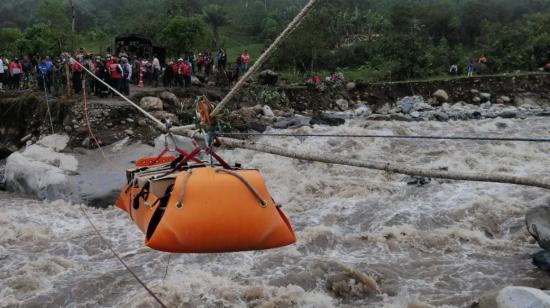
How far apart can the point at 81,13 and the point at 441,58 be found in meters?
44.2

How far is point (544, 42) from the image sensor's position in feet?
92.1

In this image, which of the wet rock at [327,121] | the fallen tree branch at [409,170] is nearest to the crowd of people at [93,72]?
the wet rock at [327,121]

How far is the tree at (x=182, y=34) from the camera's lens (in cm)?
2772

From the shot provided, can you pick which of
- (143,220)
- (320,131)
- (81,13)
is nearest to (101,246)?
(143,220)

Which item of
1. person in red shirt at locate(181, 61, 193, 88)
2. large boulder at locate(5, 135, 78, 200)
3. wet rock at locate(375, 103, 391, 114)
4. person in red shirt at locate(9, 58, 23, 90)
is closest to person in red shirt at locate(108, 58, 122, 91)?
large boulder at locate(5, 135, 78, 200)

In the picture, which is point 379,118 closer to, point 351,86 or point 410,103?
point 410,103

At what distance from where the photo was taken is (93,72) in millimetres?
14352

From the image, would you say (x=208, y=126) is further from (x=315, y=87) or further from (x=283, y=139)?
(x=315, y=87)

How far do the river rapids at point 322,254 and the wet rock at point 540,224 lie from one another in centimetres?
37

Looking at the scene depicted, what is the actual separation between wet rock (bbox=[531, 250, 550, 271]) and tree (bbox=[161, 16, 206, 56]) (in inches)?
928

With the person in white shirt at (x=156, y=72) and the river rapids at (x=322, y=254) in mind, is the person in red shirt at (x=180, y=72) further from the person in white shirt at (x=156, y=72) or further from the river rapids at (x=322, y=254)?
the river rapids at (x=322, y=254)

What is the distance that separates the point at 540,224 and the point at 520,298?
252 centimetres

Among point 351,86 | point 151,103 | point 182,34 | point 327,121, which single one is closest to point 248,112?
point 327,121

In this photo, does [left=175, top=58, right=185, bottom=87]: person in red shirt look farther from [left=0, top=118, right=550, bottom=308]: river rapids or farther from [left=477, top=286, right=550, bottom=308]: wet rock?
[left=477, top=286, right=550, bottom=308]: wet rock
